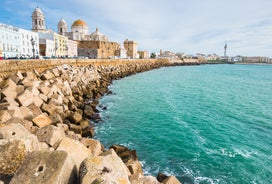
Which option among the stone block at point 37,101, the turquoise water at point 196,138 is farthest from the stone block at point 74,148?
the stone block at point 37,101

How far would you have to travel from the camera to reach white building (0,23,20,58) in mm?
32463

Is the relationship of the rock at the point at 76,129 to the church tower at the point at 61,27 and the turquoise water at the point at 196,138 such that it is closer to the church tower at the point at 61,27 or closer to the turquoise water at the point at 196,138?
the turquoise water at the point at 196,138

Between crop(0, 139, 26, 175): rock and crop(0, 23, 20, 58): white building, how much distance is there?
1249 inches

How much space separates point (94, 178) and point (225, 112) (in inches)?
667

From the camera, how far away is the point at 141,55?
438 feet

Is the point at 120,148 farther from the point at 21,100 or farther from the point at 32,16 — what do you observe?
the point at 32,16

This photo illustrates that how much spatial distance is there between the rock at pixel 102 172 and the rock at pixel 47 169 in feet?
1.06

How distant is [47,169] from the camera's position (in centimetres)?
427

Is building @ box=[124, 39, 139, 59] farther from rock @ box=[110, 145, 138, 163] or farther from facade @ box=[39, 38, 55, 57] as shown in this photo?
rock @ box=[110, 145, 138, 163]

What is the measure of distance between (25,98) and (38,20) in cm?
5929

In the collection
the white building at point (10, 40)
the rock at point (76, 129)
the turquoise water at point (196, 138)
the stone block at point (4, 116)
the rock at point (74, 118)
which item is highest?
the white building at point (10, 40)

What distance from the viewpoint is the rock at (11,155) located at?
476 centimetres

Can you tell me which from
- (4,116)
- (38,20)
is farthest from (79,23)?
(4,116)

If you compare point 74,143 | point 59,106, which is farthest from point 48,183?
point 59,106
